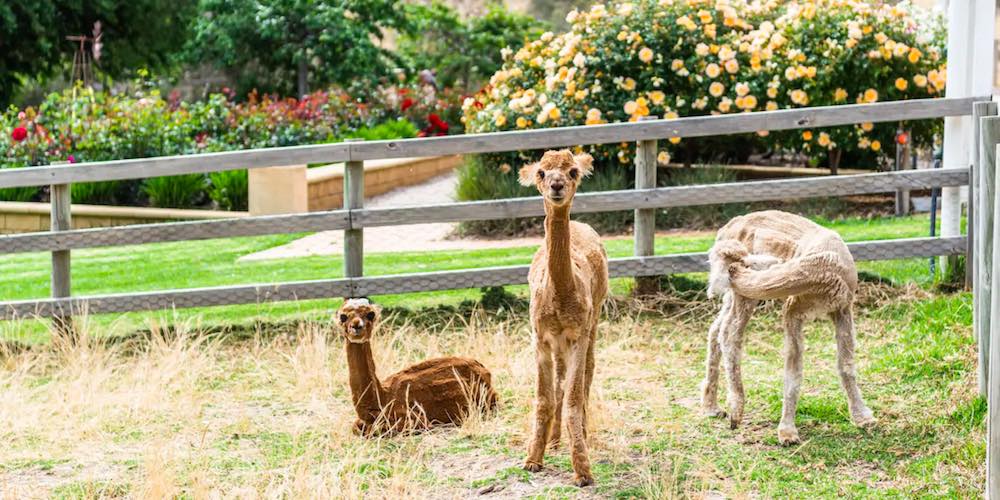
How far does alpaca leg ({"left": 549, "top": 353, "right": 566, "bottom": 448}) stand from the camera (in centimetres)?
535

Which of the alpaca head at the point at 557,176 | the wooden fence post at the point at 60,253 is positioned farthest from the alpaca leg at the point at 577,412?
the wooden fence post at the point at 60,253

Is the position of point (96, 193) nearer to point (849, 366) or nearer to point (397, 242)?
point (397, 242)

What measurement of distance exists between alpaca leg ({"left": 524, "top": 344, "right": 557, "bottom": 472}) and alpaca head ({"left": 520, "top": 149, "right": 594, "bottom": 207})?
721mm

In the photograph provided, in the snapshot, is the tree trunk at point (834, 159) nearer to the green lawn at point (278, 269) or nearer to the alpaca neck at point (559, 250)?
the green lawn at point (278, 269)

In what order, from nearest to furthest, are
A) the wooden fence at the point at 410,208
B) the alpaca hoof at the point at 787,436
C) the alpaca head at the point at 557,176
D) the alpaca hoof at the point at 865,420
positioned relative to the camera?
the alpaca head at the point at 557,176, the alpaca hoof at the point at 787,436, the alpaca hoof at the point at 865,420, the wooden fence at the point at 410,208

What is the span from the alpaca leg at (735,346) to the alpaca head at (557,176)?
1.17 metres

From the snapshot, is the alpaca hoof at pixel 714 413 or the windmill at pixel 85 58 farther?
the windmill at pixel 85 58

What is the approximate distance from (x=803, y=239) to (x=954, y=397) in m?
1.13

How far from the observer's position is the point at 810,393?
253 inches

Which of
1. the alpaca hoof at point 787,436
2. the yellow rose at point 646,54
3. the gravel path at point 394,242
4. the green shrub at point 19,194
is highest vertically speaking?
the yellow rose at point 646,54

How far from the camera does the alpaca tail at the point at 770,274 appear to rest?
534 centimetres

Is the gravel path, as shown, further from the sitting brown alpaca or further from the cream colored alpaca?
the cream colored alpaca

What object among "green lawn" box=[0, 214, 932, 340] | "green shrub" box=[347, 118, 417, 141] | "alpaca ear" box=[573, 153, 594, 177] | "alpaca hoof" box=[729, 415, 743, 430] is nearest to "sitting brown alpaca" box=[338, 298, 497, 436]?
"alpaca hoof" box=[729, 415, 743, 430]

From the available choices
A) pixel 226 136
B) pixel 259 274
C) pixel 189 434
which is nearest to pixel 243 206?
pixel 226 136
